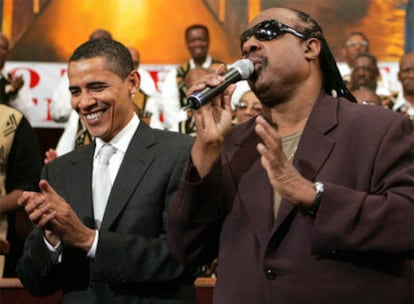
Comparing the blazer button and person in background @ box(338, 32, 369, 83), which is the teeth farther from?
person in background @ box(338, 32, 369, 83)

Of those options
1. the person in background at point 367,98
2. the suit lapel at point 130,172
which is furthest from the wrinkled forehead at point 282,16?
the person in background at point 367,98

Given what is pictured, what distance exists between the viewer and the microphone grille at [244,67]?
8.73ft

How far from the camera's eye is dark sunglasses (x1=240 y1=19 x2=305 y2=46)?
2811mm

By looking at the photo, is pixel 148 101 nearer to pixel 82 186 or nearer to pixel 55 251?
pixel 82 186

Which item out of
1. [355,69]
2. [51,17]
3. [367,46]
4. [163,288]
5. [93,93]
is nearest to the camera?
[163,288]

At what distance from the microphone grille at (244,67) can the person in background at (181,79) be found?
3.89 metres

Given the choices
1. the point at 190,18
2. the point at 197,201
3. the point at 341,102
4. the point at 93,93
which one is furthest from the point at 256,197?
the point at 190,18

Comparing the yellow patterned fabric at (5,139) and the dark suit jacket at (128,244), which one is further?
the yellow patterned fabric at (5,139)

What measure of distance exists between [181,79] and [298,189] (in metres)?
5.01

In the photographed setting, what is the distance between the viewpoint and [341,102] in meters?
2.83

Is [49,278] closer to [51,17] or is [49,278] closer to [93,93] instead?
[93,93]

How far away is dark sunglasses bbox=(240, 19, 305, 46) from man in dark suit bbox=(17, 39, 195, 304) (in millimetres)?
703

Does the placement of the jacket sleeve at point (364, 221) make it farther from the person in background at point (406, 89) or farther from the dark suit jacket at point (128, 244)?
the person in background at point (406, 89)

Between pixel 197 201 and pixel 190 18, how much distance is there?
20.5 ft
